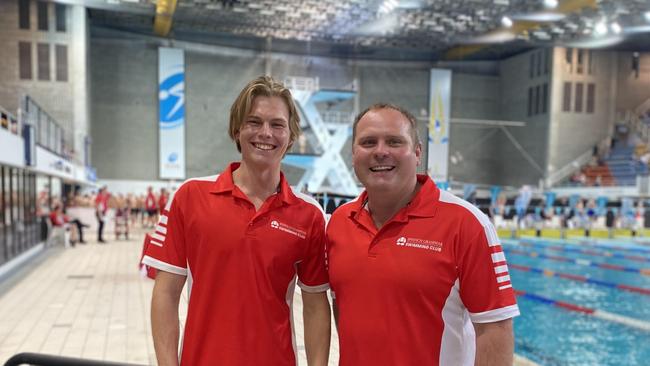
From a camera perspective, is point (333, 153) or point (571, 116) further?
point (571, 116)

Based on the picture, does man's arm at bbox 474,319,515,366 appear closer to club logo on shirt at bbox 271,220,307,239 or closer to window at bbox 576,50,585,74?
club logo on shirt at bbox 271,220,307,239

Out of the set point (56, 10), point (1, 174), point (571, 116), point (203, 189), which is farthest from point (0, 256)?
point (571, 116)

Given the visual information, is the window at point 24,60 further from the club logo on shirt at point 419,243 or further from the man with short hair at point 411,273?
the club logo on shirt at point 419,243

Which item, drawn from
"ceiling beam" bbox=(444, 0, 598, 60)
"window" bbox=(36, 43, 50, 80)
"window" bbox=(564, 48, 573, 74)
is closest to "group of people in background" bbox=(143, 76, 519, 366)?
"ceiling beam" bbox=(444, 0, 598, 60)

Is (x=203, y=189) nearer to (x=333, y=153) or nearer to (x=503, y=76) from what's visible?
(x=333, y=153)

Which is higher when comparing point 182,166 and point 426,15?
point 426,15

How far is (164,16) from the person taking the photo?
68.4 feet

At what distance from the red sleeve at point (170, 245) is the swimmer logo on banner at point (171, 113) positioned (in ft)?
75.6

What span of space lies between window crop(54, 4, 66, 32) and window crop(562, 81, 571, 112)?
948 inches

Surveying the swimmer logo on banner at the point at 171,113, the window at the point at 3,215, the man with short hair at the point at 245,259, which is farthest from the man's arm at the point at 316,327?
the swimmer logo on banner at the point at 171,113

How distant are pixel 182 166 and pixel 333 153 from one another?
7.79 metres

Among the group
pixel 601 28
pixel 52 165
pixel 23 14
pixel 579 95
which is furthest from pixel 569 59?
pixel 23 14

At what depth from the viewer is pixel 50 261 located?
1020 centimetres

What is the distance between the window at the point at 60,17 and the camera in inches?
806
